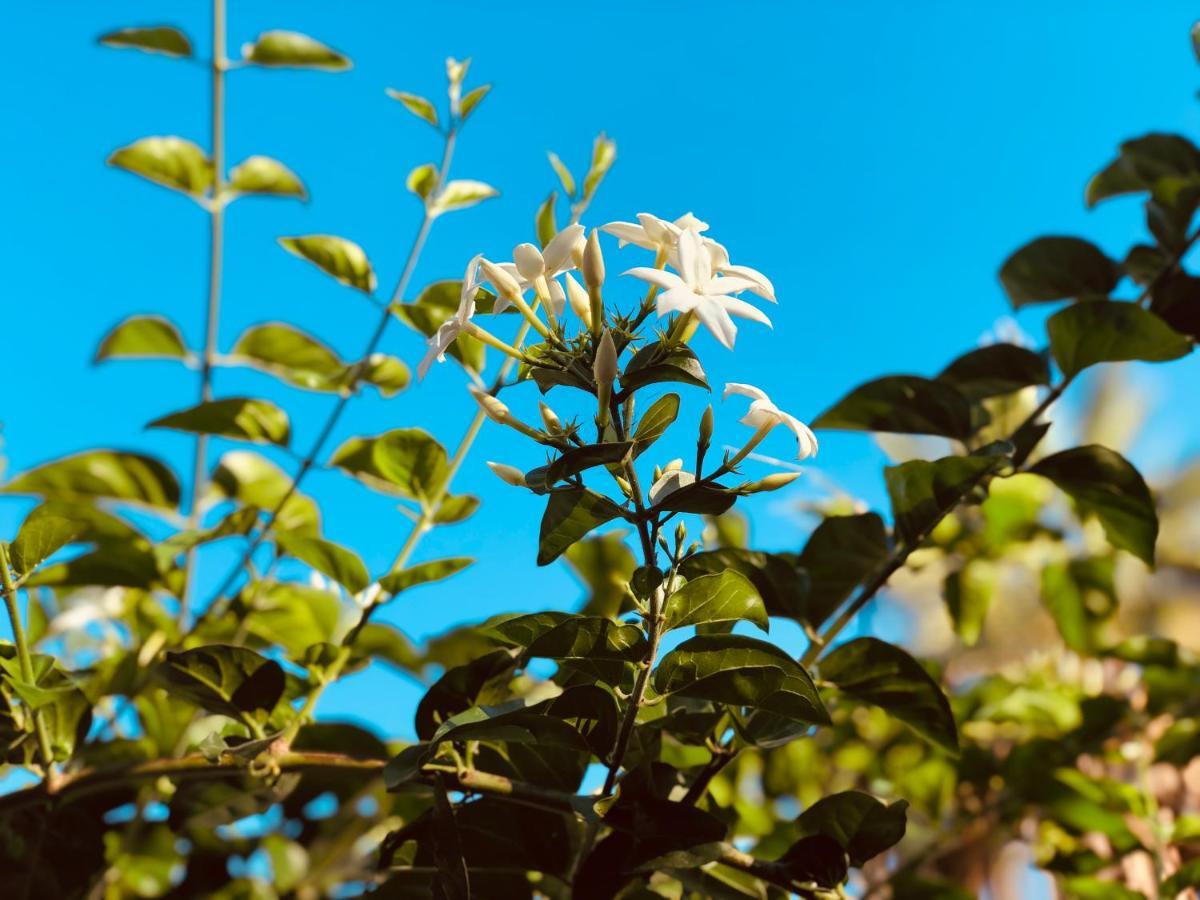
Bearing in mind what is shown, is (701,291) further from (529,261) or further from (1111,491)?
(1111,491)

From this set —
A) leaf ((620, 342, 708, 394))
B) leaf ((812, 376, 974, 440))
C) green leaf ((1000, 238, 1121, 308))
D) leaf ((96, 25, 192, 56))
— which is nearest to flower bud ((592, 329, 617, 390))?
leaf ((620, 342, 708, 394))

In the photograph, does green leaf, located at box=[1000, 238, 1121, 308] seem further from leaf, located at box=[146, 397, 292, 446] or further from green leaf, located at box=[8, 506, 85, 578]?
green leaf, located at box=[8, 506, 85, 578]

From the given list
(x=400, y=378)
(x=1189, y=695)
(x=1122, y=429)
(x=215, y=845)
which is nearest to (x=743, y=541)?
(x=400, y=378)

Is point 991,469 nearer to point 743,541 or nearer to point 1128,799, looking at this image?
point 743,541

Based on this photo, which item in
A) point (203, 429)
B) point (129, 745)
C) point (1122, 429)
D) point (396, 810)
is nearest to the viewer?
point (203, 429)

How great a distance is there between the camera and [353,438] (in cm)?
109

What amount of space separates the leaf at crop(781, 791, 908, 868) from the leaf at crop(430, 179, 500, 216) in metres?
0.79

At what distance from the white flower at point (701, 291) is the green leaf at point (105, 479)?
2.76 feet

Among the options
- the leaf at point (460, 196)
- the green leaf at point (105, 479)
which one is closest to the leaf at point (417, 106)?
the leaf at point (460, 196)

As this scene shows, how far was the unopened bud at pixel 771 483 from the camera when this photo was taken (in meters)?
0.59

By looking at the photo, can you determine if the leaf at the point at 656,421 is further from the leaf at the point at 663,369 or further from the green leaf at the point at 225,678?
the green leaf at the point at 225,678

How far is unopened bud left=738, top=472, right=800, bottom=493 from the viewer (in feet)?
1.94

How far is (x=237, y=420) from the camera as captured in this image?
106 centimetres

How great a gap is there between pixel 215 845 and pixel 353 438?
2.74 ft
